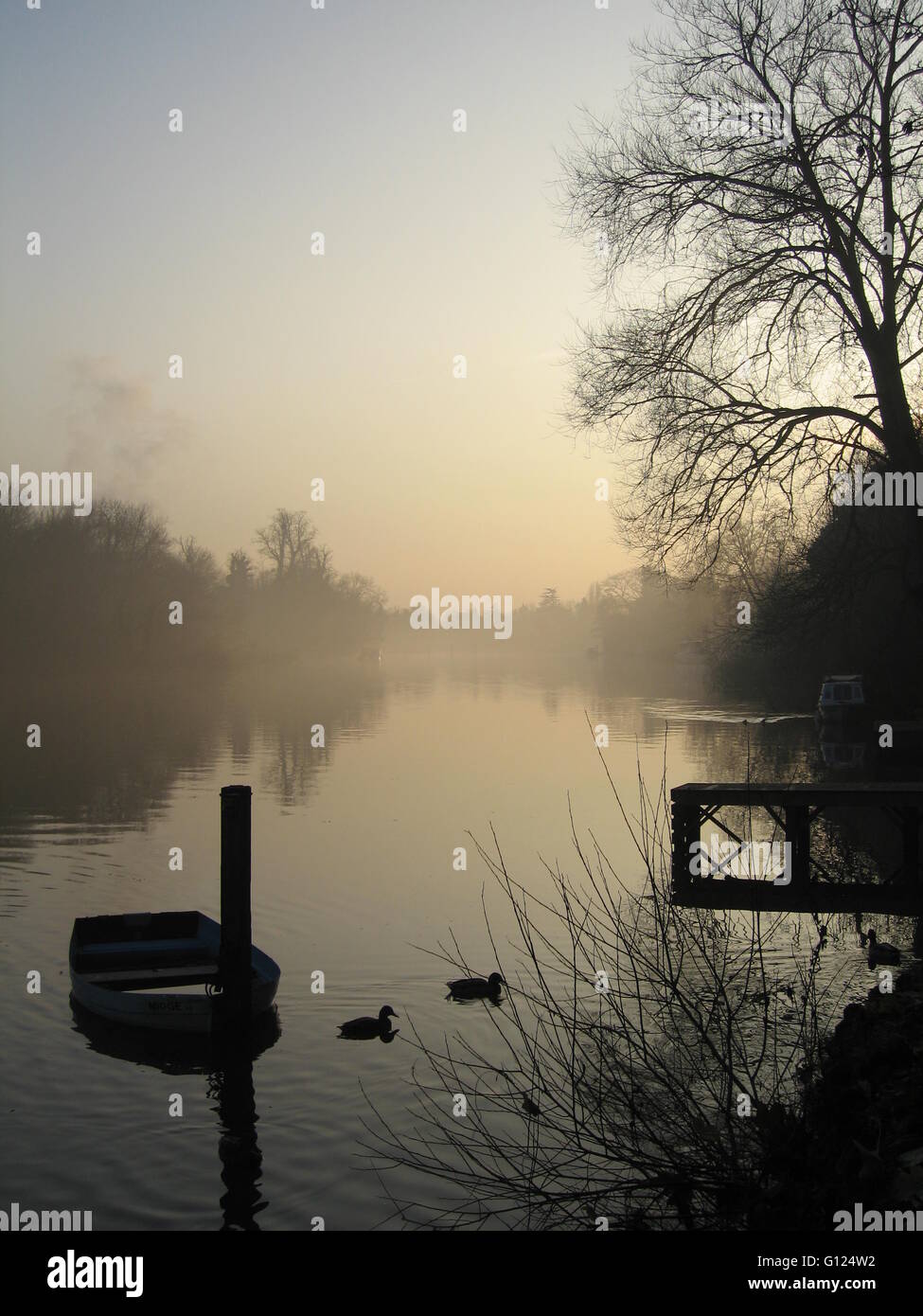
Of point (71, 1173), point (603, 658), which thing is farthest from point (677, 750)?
point (603, 658)

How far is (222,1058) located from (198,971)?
2212 millimetres

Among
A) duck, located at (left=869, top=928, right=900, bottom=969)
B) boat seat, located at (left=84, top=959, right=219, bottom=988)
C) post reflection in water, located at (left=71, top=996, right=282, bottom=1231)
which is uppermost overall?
duck, located at (left=869, top=928, right=900, bottom=969)

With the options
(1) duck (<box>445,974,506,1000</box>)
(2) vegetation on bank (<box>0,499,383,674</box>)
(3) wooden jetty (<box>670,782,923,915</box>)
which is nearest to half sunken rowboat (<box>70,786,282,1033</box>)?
(1) duck (<box>445,974,506,1000</box>)

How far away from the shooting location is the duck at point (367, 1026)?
39.8ft

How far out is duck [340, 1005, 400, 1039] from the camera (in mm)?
12125

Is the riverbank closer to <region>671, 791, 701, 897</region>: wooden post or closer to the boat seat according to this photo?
<region>671, 791, 701, 897</region>: wooden post

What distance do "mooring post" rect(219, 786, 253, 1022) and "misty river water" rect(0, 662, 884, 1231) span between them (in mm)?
832
